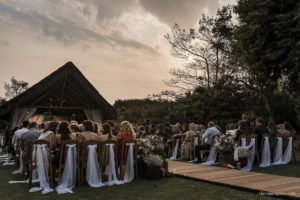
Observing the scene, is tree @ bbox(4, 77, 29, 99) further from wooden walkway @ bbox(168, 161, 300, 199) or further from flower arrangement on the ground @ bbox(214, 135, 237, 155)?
wooden walkway @ bbox(168, 161, 300, 199)

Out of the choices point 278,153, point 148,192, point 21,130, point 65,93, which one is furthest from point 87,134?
point 65,93

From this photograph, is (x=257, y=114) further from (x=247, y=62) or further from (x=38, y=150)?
(x=38, y=150)

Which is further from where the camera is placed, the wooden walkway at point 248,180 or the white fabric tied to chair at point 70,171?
the white fabric tied to chair at point 70,171

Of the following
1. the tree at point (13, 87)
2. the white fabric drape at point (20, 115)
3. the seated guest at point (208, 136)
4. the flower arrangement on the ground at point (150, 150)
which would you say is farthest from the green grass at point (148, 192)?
the tree at point (13, 87)

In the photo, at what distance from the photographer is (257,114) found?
26641 mm

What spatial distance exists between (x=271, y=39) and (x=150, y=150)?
874 cm

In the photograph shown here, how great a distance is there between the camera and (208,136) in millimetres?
9406

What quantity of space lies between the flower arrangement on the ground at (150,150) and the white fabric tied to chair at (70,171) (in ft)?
5.63

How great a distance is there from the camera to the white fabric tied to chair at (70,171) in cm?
577

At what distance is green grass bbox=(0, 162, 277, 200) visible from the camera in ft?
16.3

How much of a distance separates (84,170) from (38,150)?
1.26m

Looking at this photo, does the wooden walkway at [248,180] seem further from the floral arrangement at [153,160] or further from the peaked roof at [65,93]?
the peaked roof at [65,93]

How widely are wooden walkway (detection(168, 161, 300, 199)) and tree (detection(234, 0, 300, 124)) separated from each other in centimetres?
627

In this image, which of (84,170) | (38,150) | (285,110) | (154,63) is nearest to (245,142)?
(84,170)
